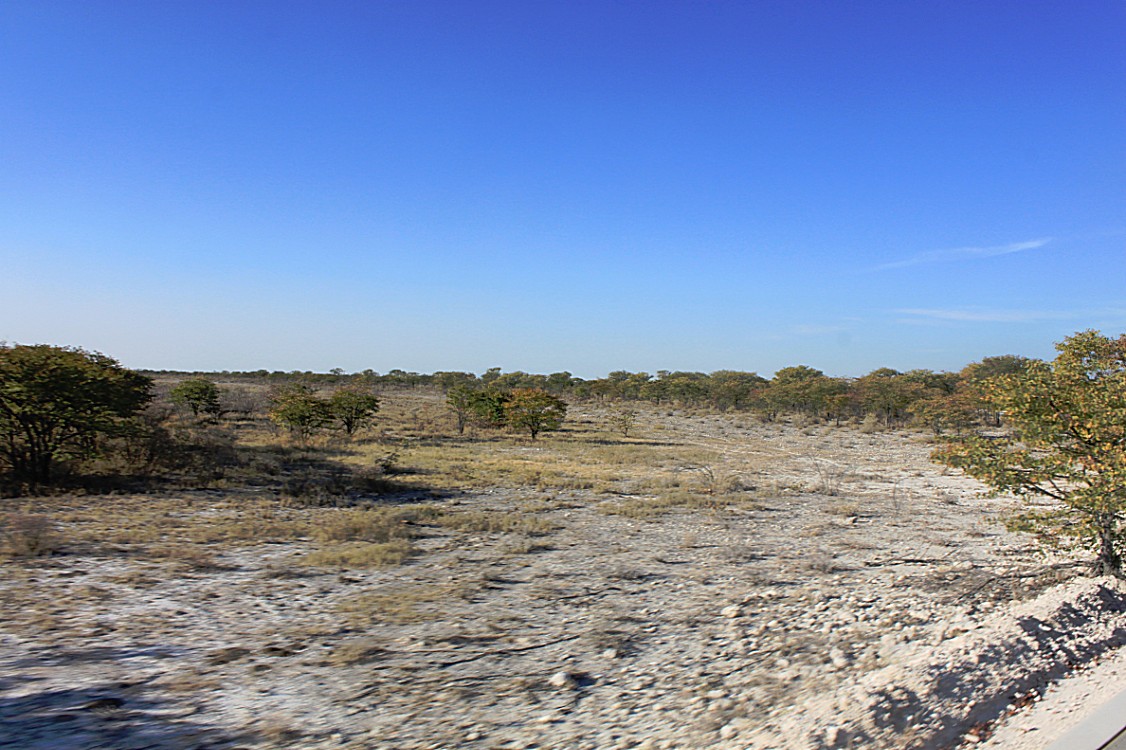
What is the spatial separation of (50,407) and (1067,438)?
62.5 feet

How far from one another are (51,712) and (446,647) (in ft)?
10.7

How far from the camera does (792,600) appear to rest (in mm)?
8078

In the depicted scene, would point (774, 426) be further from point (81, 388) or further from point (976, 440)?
point (81, 388)

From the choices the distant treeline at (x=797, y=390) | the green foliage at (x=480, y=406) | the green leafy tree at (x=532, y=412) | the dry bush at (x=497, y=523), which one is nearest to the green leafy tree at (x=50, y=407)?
the dry bush at (x=497, y=523)

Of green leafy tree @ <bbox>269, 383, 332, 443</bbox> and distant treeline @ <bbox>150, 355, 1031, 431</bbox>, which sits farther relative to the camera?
distant treeline @ <bbox>150, 355, 1031, 431</bbox>

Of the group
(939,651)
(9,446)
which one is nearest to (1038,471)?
(939,651)

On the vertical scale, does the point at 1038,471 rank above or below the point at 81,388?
below

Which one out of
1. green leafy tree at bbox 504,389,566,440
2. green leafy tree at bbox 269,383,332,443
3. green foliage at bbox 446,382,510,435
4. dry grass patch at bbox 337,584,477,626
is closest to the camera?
dry grass patch at bbox 337,584,477,626

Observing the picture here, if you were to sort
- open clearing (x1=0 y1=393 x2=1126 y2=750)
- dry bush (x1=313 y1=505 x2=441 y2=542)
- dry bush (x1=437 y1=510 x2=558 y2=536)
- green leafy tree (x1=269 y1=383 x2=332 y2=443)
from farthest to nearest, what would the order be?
1. green leafy tree (x1=269 y1=383 x2=332 y2=443)
2. dry bush (x1=437 y1=510 x2=558 y2=536)
3. dry bush (x1=313 y1=505 x2=441 y2=542)
4. open clearing (x1=0 y1=393 x2=1126 y2=750)

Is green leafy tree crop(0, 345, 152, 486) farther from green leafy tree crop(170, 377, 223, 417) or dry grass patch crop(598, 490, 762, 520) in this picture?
green leafy tree crop(170, 377, 223, 417)

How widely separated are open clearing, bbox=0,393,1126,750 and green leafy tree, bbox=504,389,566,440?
18.6 m

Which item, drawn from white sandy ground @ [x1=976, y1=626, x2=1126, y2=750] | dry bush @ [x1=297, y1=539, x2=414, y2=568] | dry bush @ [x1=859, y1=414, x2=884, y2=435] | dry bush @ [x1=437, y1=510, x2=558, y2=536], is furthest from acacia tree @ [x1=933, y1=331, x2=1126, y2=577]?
dry bush @ [x1=859, y1=414, x2=884, y2=435]

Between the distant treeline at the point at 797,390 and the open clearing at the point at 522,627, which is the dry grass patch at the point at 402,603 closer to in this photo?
the open clearing at the point at 522,627

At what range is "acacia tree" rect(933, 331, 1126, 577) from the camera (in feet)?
25.9
